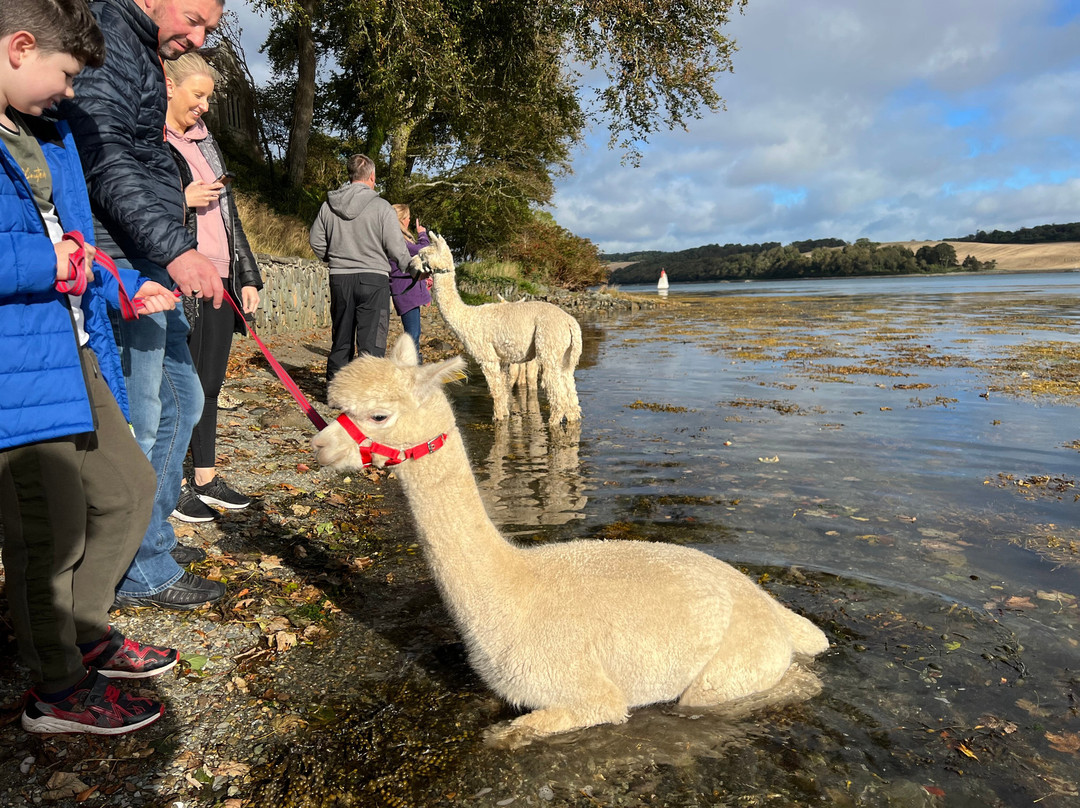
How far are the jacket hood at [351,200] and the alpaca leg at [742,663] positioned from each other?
6002 millimetres

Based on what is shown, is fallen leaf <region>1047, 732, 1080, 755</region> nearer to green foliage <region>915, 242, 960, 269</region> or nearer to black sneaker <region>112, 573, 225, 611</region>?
black sneaker <region>112, 573, 225, 611</region>

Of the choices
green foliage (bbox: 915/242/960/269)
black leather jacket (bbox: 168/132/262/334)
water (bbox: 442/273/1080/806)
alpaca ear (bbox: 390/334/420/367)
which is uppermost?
green foliage (bbox: 915/242/960/269)

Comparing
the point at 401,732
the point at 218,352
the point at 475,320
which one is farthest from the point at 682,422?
the point at 401,732

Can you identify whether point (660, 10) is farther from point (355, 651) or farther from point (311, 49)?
point (355, 651)

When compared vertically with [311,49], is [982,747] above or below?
below

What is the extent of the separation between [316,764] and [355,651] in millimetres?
910

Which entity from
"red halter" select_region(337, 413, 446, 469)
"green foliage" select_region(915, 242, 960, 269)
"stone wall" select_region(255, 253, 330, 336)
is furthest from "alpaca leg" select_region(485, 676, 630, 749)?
"green foliage" select_region(915, 242, 960, 269)

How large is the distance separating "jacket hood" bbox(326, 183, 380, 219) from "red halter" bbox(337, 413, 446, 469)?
514cm

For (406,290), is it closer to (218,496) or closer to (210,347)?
(218,496)

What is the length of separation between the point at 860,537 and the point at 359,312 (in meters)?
5.50

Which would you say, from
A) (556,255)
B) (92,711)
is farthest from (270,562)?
(556,255)

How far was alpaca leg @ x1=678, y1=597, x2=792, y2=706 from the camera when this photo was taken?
3146mm

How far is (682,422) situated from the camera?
32.1 ft

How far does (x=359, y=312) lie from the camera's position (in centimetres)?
764
